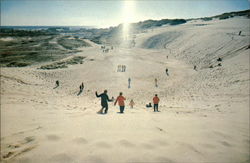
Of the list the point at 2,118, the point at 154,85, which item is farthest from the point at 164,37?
the point at 2,118

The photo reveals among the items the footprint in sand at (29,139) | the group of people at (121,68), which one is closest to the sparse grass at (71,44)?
the group of people at (121,68)

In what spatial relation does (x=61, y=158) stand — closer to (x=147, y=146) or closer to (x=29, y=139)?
(x=29, y=139)

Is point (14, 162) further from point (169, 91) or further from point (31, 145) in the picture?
point (169, 91)

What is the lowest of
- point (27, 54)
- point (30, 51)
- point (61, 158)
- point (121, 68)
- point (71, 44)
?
point (61, 158)

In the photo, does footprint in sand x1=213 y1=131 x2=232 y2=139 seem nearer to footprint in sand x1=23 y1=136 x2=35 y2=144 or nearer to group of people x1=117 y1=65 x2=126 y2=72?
footprint in sand x1=23 y1=136 x2=35 y2=144

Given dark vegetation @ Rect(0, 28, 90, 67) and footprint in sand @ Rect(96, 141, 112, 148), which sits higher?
dark vegetation @ Rect(0, 28, 90, 67)

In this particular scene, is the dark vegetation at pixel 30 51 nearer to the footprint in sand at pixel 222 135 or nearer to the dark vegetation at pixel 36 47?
the dark vegetation at pixel 36 47

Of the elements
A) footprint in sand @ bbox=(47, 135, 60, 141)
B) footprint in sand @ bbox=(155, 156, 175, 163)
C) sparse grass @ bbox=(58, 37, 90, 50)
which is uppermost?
sparse grass @ bbox=(58, 37, 90, 50)

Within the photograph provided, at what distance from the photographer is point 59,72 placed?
28.6m

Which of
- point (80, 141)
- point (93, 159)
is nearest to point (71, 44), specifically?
point (80, 141)

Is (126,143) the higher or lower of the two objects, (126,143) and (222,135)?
the higher

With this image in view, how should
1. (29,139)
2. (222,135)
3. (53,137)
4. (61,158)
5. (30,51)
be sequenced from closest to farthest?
(61,158), (53,137), (29,139), (222,135), (30,51)

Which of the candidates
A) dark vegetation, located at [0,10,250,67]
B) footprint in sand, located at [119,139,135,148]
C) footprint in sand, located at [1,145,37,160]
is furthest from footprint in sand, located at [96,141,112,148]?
dark vegetation, located at [0,10,250,67]

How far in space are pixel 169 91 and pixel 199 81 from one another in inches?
225
